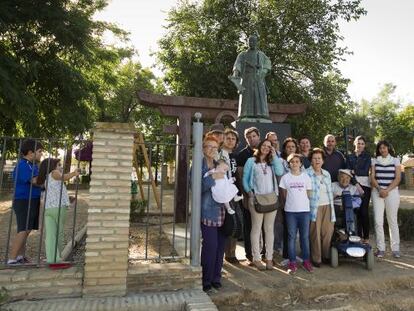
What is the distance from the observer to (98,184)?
3688mm

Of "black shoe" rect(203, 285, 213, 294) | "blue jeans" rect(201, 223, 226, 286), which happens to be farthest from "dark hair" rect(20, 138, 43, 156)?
"black shoe" rect(203, 285, 213, 294)

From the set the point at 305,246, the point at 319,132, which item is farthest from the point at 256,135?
the point at 319,132

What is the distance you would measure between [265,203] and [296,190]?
0.50 m

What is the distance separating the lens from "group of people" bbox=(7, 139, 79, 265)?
4047 mm

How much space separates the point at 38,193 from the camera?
14.4ft

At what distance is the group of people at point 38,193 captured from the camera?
405 cm

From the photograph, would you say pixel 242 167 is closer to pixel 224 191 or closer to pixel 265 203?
pixel 265 203

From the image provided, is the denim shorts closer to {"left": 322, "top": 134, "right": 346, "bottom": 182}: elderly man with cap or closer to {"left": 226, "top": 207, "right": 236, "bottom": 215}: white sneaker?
{"left": 226, "top": 207, "right": 236, "bottom": 215}: white sneaker

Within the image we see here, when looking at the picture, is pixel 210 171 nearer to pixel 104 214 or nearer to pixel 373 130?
pixel 104 214

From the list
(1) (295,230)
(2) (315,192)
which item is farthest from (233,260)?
(2) (315,192)

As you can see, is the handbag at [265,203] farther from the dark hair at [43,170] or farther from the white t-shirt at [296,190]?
the dark hair at [43,170]

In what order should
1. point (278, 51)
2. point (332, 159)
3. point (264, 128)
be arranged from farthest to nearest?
point (278, 51)
point (264, 128)
point (332, 159)

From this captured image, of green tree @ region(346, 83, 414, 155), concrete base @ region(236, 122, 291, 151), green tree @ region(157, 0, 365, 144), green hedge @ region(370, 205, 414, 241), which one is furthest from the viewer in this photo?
green tree @ region(346, 83, 414, 155)

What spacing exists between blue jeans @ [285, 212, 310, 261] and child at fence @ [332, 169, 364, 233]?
779 millimetres
